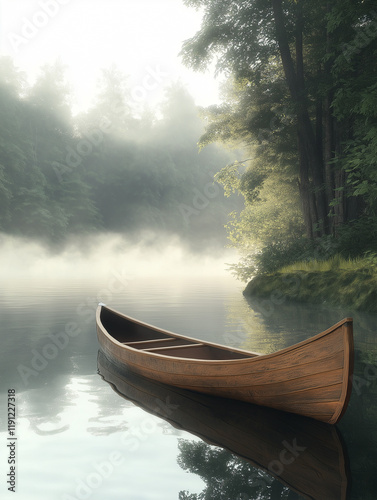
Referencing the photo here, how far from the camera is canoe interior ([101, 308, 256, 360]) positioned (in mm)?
6770

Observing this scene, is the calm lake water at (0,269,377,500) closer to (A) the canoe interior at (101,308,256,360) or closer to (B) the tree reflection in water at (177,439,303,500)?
(B) the tree reflection in water at (177,439,303,500)

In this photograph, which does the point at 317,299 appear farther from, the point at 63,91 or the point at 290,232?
the point at 63,91

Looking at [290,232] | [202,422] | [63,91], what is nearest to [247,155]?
[290,232]

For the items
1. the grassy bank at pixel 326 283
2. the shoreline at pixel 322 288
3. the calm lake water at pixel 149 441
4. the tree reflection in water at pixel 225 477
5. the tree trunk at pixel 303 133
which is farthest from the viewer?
the tree trunk at pixel 303 133

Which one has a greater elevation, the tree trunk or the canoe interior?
the tree trunk

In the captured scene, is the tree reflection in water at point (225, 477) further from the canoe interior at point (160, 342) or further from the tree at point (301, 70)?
the tree at point (301, 70)

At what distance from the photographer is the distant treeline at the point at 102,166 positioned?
45.1 metres

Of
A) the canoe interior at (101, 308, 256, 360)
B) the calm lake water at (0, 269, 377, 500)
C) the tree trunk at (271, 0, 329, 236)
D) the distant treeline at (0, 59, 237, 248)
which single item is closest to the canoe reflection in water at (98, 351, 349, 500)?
the calm lake water at (0, 269, 377, 500)

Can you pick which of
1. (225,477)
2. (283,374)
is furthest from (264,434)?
(225,477)

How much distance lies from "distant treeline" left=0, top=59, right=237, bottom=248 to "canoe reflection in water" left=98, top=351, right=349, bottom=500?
39.0 m

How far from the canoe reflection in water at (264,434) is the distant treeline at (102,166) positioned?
39.0 meters

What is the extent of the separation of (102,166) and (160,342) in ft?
176

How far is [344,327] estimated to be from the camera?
415 centimetres

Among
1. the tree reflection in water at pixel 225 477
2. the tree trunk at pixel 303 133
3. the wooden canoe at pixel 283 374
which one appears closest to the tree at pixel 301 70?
the tree trunk at pixel 303 133
